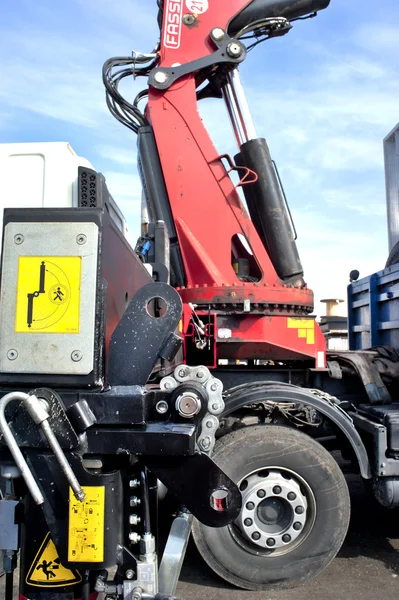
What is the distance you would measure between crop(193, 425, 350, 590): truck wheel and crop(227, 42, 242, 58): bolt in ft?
10.3

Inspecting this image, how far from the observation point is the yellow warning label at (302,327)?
4.29 m

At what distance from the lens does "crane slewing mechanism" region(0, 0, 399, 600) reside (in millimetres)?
1579

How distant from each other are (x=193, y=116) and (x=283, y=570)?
3535 millimetres

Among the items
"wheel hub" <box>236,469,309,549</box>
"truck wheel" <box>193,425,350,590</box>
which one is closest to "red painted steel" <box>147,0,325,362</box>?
"truck wheel" <box>193,425,350,590</box>

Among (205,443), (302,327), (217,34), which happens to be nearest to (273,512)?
(302,327)

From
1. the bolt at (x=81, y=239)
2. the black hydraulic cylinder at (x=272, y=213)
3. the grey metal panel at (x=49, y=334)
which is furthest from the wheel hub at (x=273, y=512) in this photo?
the bolt at (x=81, y=239)

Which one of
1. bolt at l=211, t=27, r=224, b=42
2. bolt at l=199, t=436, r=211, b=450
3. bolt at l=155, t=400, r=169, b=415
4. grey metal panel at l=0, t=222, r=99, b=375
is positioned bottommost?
bolt at l=199, t=436, r=211, b=450

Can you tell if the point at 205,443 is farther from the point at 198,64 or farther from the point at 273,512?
the point at 198,64

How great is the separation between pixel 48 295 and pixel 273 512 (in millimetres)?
2404

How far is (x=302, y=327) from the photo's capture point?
14.1ft

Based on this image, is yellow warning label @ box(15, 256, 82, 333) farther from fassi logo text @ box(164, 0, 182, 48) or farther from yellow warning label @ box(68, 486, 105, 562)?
fassi logo text @ box(164, 0, 182, 48)

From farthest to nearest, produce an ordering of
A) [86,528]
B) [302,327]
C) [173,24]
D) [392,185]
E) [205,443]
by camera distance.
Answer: [392,185] → [173,24] → [302,327] → [205,443] → [86,528]

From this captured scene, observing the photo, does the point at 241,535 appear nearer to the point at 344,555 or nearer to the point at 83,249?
the point at 344,555

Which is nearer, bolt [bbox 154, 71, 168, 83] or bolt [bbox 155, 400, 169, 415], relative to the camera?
bolt [bbox 155, 400, 169, 415]
